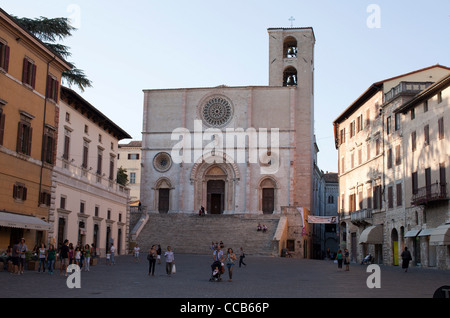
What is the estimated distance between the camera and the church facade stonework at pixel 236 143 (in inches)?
2172

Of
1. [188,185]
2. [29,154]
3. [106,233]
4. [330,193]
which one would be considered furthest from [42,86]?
[330,193]

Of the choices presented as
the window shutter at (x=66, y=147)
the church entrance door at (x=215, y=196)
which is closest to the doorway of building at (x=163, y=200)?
the church entrance door at (x=215, y=196)

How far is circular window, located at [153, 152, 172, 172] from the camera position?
57.1 metres

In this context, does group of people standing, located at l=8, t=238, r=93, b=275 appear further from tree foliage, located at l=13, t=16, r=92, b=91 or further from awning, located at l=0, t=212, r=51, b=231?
tree foliage, located at l=13, t=16, r=92, b=91

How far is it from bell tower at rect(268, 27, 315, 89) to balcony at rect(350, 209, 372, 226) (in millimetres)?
17181

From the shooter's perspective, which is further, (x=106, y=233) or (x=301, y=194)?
(x=301, y=194)

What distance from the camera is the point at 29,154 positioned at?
88.7 ft

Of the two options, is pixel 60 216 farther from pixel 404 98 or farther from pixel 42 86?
pixel 404 98

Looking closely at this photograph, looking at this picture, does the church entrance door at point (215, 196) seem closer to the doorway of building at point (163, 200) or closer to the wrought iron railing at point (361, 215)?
the doorway of building at point (163, 200)

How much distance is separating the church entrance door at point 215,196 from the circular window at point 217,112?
5.70 m

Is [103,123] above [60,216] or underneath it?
above

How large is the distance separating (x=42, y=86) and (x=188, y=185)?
1151 inches

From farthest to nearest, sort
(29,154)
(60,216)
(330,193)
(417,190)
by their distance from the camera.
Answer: (330,193) < (417,190) < (60,216) < (29,154)
